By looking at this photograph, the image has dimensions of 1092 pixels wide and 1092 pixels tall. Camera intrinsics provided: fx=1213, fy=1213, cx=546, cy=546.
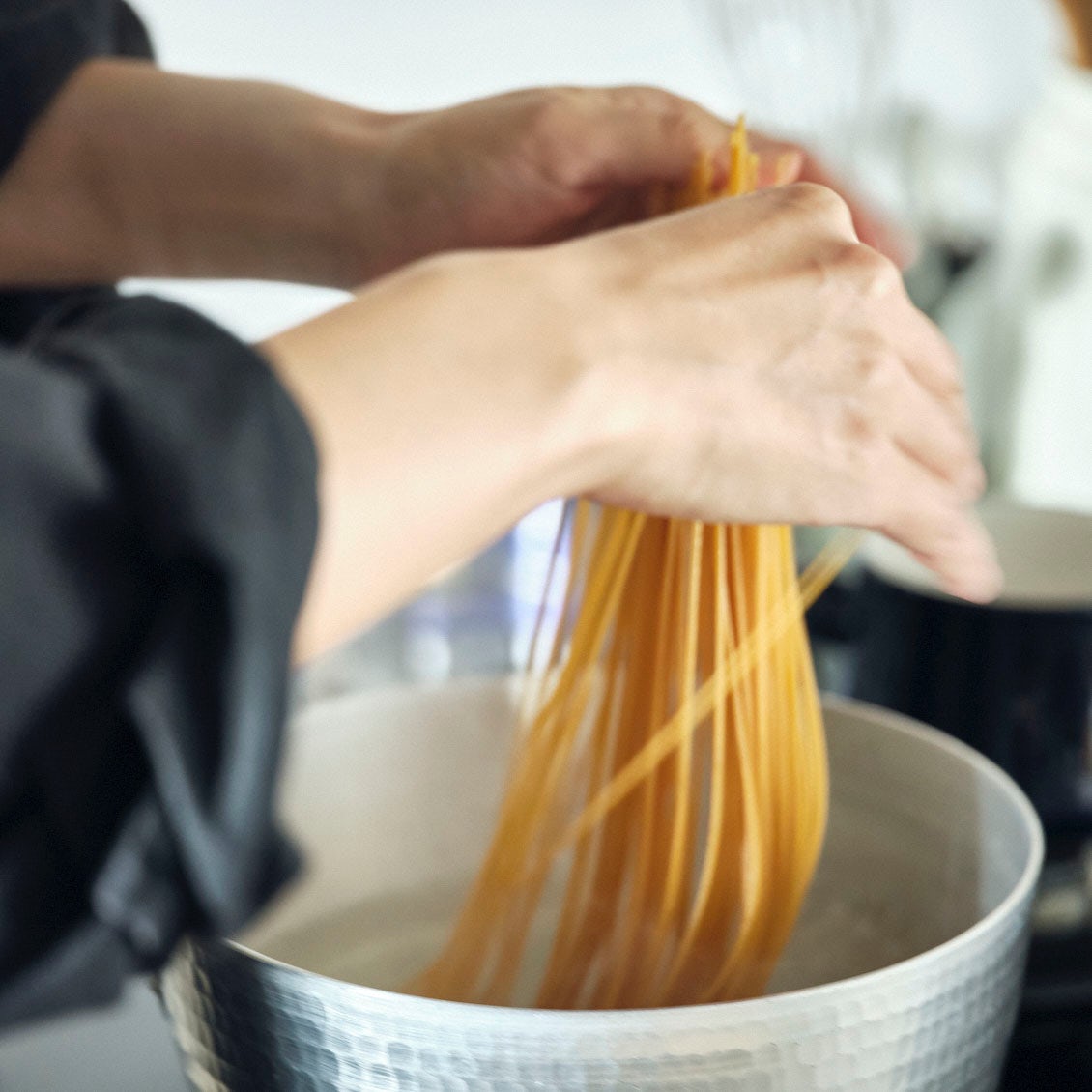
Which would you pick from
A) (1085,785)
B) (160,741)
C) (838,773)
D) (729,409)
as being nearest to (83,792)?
(160,741)

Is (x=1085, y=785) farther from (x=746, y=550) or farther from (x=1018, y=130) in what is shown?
(x=1018, y=130)

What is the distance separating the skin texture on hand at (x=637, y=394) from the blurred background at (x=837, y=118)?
43cm

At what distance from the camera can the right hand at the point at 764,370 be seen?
0.86 ft

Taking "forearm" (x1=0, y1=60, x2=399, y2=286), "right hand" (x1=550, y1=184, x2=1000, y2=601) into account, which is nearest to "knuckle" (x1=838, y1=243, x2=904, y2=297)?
"right hand" (x1=550, y1=184, x2=1000, y2=601)

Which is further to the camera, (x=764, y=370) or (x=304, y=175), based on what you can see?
(x=304, y=175)

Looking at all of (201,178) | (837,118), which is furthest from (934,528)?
(837,118)

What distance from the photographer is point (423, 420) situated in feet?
0.75

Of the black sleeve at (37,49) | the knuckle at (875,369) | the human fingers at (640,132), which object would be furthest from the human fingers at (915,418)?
the black sleeve at (37,49)

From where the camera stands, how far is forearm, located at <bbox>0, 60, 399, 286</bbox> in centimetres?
44

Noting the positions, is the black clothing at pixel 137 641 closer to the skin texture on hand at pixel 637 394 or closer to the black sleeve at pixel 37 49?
the skin texture on hand at pixel 637 394

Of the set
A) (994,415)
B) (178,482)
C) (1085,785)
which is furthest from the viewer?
(994,415)

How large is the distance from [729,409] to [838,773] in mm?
191

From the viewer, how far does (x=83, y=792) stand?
215mm

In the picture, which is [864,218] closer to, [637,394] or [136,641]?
[637,394]
